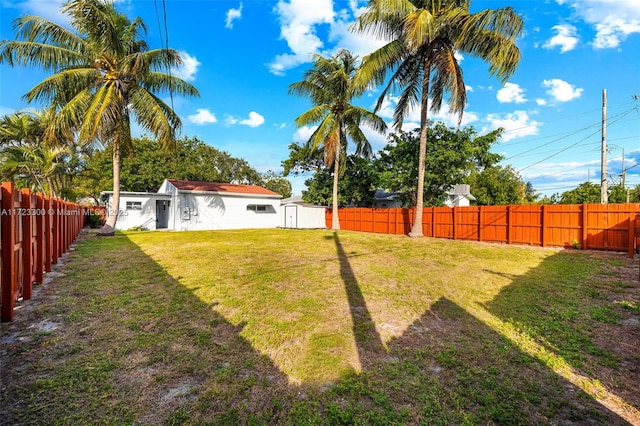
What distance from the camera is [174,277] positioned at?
604 cm

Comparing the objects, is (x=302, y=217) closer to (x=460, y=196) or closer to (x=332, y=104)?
(x=332, y=104)

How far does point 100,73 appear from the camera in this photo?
40.4 feet

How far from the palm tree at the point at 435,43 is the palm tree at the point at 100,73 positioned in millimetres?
8903

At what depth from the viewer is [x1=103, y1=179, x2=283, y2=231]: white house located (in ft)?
56.7

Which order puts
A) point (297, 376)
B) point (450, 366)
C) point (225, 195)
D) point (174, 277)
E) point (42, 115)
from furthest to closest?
1. point (225, 195)
2. point (42, 115)
3. point (174, 277)
4. point (450, 366)
5. point (297, 376)

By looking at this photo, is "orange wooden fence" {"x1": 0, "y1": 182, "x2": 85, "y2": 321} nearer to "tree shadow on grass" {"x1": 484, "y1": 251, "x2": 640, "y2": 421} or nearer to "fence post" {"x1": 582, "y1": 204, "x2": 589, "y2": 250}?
"tree shadow on grass" {"x1": 484, "y1": 251, "x2": 640, "y2": 421}

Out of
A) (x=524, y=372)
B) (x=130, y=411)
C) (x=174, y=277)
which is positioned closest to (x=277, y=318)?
(x=130, y=411)

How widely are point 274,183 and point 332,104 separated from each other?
2823 cm

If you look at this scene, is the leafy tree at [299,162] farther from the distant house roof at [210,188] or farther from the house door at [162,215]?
the house door at [162,215]

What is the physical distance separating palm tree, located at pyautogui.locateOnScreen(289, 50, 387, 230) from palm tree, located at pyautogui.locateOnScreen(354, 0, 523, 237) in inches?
157

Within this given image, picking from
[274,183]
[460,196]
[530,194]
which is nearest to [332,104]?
[460,196]

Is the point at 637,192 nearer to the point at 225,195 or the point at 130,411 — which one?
the point at 225,195

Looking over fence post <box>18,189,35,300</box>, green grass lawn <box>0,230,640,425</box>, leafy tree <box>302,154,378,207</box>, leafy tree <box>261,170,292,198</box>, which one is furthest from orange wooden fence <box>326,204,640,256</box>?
leafy tree <box>261,170,292,198</box>

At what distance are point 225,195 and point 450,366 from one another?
1874cm
